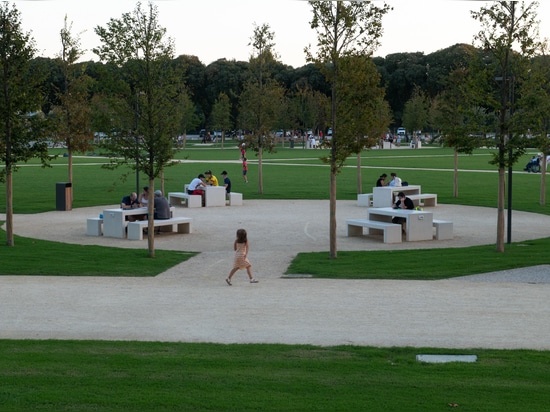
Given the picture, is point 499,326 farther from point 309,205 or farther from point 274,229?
point 309,205

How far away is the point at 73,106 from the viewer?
33312 millimetres

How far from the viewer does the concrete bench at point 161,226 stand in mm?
23531

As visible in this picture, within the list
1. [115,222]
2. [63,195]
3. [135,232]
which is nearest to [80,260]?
[135,232]

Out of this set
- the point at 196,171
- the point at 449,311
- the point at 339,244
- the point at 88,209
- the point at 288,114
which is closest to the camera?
the point at 449,311

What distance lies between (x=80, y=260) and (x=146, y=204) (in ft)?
22.0

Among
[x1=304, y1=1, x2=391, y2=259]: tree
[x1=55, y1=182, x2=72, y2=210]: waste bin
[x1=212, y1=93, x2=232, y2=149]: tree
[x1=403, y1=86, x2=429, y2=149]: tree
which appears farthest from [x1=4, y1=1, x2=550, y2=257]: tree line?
[x1=212, y1=93, x2=232, y2=149]: tree

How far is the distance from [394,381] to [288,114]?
94735mm

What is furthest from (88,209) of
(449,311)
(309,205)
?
(449,311)

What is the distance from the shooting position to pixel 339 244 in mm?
22469

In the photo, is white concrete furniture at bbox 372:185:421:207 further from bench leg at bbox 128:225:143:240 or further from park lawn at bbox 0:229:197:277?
park lawn at bbox 0:229:197:277

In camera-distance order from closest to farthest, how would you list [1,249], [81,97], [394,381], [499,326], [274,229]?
1. [394,381]
2. [499,326]
3. [1,249]
4. [274,229]
5. [81,97]

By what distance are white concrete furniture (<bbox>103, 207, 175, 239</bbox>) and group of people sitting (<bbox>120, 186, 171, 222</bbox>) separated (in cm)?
70

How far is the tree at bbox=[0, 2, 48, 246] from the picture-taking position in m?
20.7

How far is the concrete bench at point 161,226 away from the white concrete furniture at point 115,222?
30 centimetres
